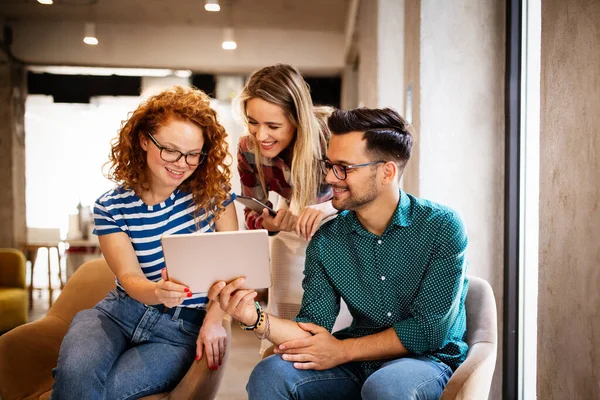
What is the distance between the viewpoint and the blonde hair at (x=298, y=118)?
7.11 ft

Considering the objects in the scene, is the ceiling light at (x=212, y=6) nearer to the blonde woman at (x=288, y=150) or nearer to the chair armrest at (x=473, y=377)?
the blonde woman at (x=288, y=150)

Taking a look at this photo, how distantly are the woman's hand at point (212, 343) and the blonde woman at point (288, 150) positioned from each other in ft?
1.47

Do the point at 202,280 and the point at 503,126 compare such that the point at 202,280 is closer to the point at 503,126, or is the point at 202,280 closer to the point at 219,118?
the point at 219,118

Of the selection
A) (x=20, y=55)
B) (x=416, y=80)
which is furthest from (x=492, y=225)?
(x=20, y=55)

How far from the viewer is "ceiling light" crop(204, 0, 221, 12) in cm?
427

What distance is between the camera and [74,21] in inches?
161

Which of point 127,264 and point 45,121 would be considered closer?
point 127,264

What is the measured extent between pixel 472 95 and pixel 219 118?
1.31 metres

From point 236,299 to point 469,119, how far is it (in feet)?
5.17

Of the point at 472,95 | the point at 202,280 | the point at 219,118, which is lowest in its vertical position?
the point at 202,280

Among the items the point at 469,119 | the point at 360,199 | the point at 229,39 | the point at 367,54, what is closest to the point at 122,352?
the point at 360,199

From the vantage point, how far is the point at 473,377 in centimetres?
146

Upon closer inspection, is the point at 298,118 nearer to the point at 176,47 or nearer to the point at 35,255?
the point at 176,47

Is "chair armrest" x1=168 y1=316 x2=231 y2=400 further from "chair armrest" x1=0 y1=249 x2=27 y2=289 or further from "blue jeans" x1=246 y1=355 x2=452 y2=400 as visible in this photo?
"chair armrest" x1=0 y1=249 x2=27 y2=289
